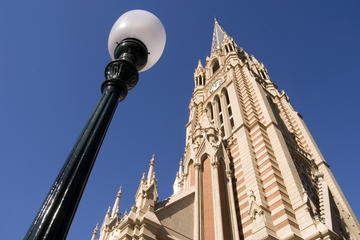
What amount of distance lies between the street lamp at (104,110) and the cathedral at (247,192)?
23.9 ft

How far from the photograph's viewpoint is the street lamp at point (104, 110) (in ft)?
6.41

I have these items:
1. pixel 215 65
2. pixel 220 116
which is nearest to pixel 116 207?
pixel 220 116

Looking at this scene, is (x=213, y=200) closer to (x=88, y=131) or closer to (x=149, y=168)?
(x=149, y=168)

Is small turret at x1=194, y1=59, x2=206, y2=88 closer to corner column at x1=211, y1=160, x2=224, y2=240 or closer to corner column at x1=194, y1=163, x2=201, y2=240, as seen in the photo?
corner column at x1=211, y1=160, x2=224, y2=240

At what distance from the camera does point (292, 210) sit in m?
10.9

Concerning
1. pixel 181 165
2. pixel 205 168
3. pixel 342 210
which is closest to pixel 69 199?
pixel 205 168

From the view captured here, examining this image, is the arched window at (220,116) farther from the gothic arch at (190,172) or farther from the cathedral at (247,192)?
the gothic arch at (190,172)

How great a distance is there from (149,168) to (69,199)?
38.7 ft

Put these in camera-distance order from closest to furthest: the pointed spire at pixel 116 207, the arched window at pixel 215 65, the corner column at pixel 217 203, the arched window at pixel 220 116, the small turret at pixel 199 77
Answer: the corner column at pixel 217 203, the arched window at pixel 220 116, the pointed spire at pixel 116 207, the small turret at pixel 199 77, the arched window at pixel 215 65

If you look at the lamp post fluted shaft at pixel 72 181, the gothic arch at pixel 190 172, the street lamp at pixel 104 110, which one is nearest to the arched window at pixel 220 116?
the gothic arch at pixel 190 172

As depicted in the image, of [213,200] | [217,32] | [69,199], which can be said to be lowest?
[69,199]

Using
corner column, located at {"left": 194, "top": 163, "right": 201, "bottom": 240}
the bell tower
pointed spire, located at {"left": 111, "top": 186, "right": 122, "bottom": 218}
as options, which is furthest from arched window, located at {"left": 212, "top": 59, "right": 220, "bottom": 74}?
corner column, located at {"left": 194, "top": 163, "right": 201, "bottom": 240}

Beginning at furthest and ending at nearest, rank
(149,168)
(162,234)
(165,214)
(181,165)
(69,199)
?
(181,165) → (149,168) → (165,214) → (162,234) → (69,199)

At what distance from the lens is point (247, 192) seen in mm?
12562
